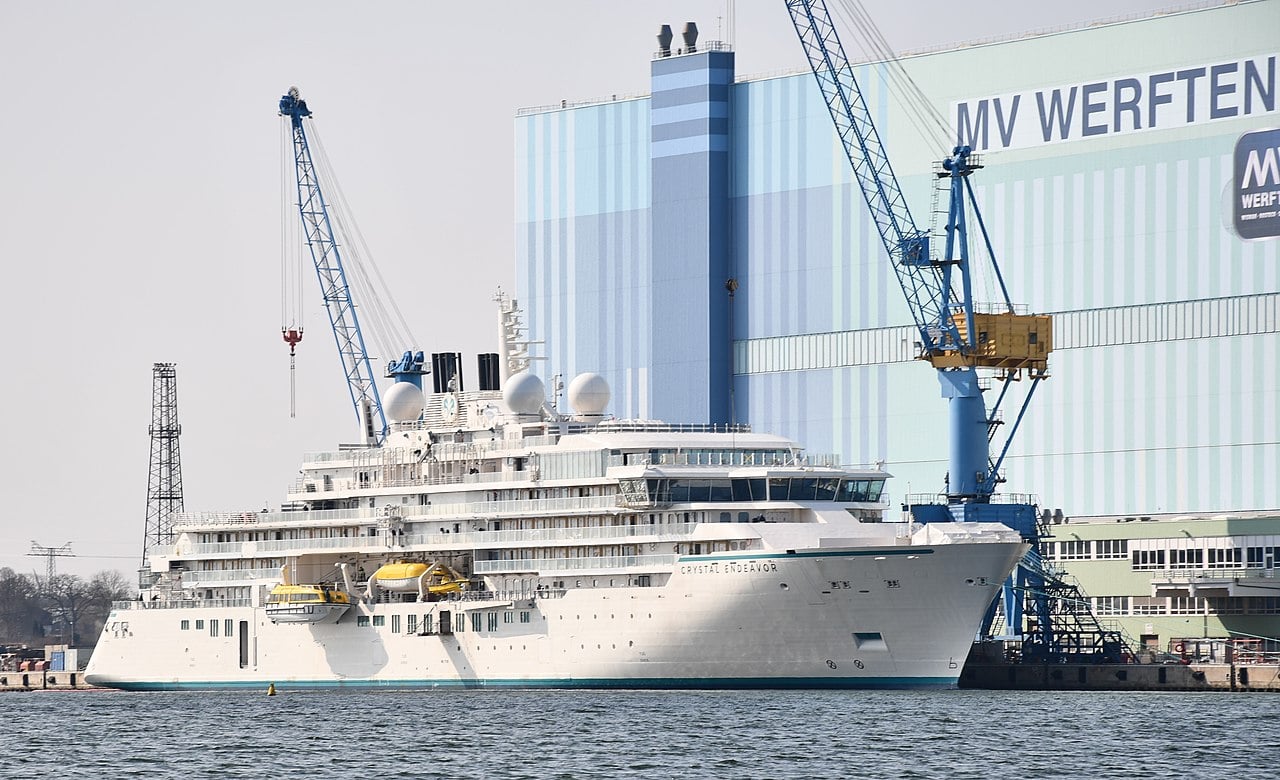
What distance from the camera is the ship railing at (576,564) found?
106m

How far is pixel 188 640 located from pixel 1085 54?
62487 mm

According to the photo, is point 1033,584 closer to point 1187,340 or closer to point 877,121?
point 1187,340

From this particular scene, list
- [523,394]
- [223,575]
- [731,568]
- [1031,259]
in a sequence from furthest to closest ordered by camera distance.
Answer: [1031,259] < [223,575] < [523,394] < [731,568]

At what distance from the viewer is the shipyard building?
5536 inches

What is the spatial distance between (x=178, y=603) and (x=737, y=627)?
1425 inches

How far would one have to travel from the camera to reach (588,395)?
116m

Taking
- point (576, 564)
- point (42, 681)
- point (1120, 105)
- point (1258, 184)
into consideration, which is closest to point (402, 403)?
point (576, 564)

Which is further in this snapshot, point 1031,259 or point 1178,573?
point 1031,259

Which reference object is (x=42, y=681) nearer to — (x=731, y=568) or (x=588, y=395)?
(x=588, y=395)

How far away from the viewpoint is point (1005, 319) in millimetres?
121250

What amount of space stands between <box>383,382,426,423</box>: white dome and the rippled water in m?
17.7

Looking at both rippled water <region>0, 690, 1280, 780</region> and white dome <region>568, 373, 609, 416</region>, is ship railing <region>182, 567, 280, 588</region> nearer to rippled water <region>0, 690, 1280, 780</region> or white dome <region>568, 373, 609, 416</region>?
rippled water <region>0, 690, 1280, 780</region>

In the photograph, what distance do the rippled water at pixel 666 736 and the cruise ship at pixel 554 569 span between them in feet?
8.02

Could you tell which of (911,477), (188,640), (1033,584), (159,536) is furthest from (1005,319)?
(159,536)
